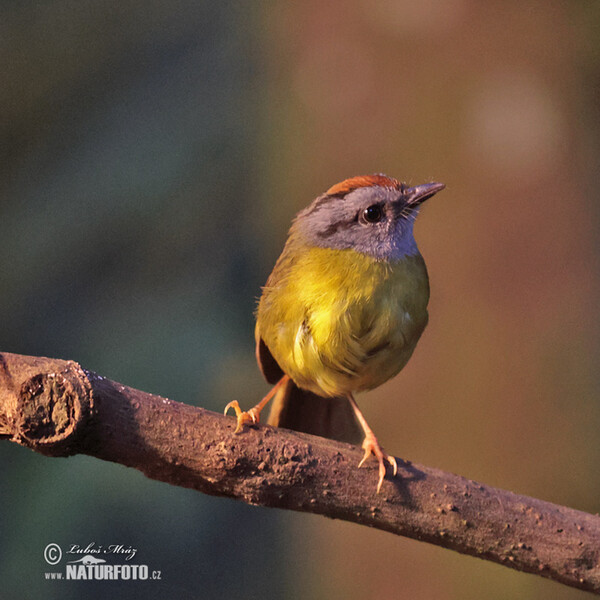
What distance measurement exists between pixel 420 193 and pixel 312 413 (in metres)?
1.01

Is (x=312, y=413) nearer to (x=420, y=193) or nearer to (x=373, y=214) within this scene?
(x=373, y=214)

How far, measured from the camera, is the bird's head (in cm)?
230

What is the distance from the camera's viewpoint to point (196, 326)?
4.29 metres

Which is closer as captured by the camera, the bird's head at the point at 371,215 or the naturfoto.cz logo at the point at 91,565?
the bird's head at the point at 371,215

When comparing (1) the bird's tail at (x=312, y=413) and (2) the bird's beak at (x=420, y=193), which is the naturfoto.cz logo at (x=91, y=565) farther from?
(2) the bird's beak at (x=420, y=193)

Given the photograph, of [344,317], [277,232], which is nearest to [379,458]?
[344,317]

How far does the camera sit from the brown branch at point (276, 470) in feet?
5.42

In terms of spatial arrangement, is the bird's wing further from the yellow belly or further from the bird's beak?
the bird's beak

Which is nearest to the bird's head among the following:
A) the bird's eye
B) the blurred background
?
the bird's eye

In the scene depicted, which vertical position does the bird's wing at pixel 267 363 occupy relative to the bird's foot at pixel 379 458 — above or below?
above

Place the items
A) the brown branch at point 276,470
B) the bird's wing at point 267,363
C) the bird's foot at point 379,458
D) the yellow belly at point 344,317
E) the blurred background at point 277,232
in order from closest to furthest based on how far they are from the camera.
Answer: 1. the brown branch at point 276,470
2. the bird's foot at point 379,458
3. the yellow belly at point 344,317
4. the bird's wing at point 267,363
5. the blurred background at point 277,232

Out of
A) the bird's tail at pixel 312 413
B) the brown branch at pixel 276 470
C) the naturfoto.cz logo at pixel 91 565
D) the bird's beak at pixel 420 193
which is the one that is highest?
the bird's beak at pixel 420 193

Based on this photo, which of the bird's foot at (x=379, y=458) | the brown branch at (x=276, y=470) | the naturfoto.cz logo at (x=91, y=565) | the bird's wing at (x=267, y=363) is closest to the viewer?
the brown branch at (x=276, y=470)

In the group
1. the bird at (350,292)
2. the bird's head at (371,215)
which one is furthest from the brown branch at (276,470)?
the bird's head at (371,215)
